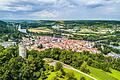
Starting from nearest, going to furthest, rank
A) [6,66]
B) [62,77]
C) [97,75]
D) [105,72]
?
[62,77] → [6,66] → [97,75] → [105,72]

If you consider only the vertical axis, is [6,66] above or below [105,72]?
above

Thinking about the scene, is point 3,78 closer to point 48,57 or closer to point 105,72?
point 48,57

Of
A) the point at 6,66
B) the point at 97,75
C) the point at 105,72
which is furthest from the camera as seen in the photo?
the point at 105,72

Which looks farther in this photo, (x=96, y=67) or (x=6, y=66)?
(x=96, y=67)

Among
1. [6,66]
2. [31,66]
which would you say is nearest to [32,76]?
[31,66]

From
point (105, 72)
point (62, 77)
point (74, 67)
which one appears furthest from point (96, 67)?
point (62, 77)

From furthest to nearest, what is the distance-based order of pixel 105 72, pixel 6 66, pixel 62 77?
pixel 105 72
pixel 6 66
pixel 62 77

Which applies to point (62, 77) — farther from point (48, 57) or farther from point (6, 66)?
point (48, 57)

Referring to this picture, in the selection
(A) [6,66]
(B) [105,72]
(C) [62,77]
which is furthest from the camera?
(B) [105,72]

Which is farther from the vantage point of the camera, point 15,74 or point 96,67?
point 96,67
